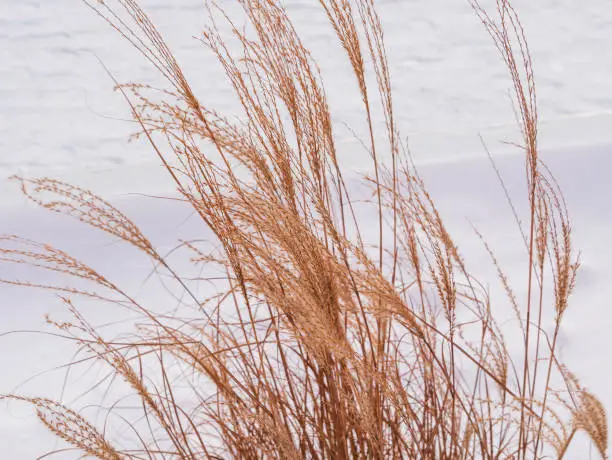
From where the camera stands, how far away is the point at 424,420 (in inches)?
33.6

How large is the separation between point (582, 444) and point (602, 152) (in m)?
0.69

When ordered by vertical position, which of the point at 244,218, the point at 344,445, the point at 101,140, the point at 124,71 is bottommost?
the point at 344,445

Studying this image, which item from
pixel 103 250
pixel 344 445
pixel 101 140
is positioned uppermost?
pixel 101 140

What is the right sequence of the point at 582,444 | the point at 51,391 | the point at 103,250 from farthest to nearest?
the point at 103,250
the point at 51,391
the point at 582,444

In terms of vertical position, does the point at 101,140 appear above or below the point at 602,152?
above

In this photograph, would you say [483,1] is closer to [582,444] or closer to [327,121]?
[582,444]

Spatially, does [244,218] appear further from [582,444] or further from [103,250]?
[103,250]

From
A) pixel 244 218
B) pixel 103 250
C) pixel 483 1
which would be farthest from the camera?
pixel 483 1

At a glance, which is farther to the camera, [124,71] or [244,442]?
[124,71]

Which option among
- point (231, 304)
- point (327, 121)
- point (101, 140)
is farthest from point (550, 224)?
point (101, 140)

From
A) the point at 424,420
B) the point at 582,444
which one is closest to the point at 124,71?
the point at 582,444

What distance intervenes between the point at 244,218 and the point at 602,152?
1.30 m

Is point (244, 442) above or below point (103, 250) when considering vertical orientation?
below

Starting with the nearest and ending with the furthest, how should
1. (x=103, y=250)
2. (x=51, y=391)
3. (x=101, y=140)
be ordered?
(x=51, y=391) → (x=103, y=250) → (x=101, y=140)
